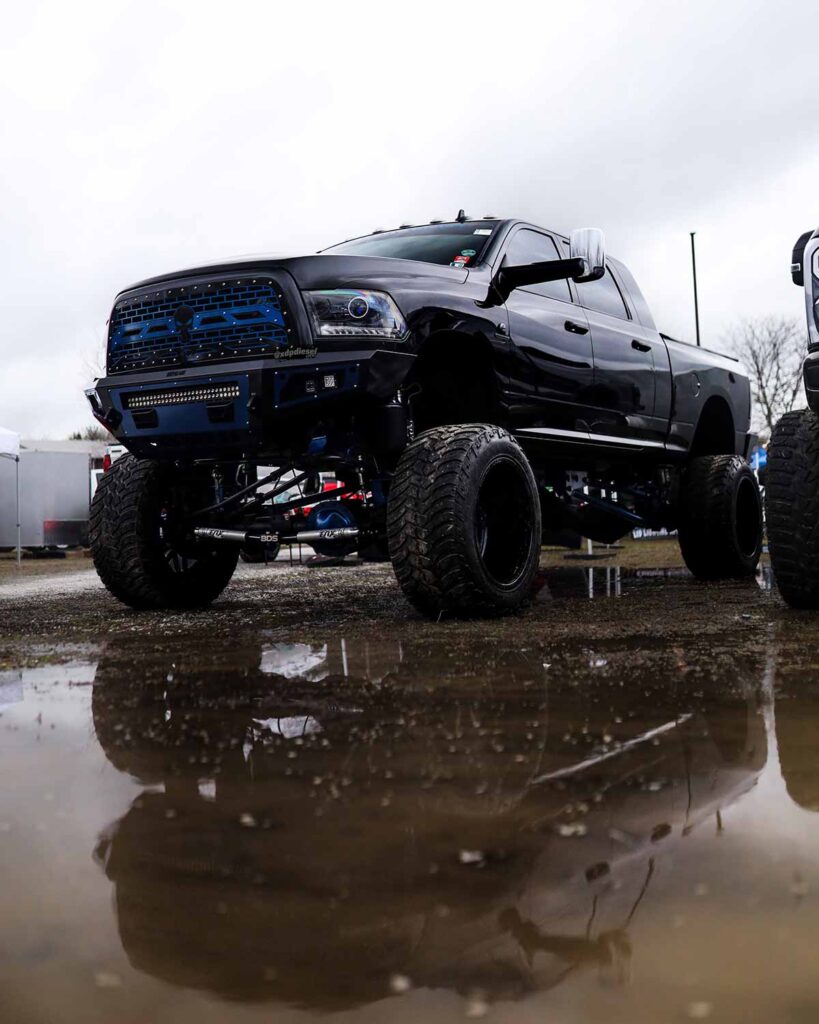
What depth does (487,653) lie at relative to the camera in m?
3.96

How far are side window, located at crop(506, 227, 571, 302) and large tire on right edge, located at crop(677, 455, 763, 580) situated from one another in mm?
2136

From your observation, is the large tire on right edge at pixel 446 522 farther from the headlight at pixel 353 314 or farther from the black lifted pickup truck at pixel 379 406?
the headlight at pixel 353 314

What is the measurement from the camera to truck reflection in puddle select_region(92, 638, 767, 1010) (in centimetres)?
136

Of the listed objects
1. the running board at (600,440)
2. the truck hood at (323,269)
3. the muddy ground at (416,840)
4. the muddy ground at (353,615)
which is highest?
the truck hood at (323,269)

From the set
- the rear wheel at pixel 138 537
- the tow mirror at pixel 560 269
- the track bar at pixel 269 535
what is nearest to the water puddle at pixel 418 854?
the track bar at pixel 269 535

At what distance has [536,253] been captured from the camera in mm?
6680

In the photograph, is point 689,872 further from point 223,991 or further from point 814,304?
point 814,304

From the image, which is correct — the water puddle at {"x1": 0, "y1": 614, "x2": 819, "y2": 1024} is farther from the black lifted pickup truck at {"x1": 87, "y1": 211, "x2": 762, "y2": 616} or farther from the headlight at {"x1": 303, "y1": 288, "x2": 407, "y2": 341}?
the headlight at {"x1": 303, "y1": 288, "x2": 407, "y2": 341}

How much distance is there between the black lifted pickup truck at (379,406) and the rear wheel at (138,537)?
11mm

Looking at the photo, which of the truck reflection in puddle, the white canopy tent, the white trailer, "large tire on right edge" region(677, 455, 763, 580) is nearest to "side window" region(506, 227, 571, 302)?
"large tire on right edge" region(677, 455, 763, 580)

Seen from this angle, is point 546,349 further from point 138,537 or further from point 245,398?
point 138,537

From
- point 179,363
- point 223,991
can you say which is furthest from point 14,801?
point 179,363

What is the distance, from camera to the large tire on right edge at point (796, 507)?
4.92 metres

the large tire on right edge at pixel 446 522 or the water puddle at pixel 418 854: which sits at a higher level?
the large tire on right edge at pixel 446 522
